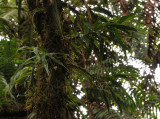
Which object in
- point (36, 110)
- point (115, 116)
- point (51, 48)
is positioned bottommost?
point (115, 116)

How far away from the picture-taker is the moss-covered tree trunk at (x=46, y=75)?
0.70 m

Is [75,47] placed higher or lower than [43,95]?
higher

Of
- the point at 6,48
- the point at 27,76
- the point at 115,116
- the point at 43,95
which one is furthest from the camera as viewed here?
the point at 115,116

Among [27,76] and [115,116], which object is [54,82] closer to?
[27,76]

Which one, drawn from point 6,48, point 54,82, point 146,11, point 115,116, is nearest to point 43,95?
point 54,82

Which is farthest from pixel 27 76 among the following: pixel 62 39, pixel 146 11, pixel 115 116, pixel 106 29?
pixel 115 116

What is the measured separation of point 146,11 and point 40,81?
0.69 metres

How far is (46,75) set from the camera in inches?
29.5

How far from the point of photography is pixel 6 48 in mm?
1548

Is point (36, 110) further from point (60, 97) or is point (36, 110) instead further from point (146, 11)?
point (146, 11)

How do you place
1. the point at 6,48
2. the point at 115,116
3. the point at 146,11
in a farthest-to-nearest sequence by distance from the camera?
the point at 115,116
the point at 6,48
the point at 146,11

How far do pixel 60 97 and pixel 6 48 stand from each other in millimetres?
998

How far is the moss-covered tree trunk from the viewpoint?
2.30ft

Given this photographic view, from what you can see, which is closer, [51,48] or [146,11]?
[51,48]
